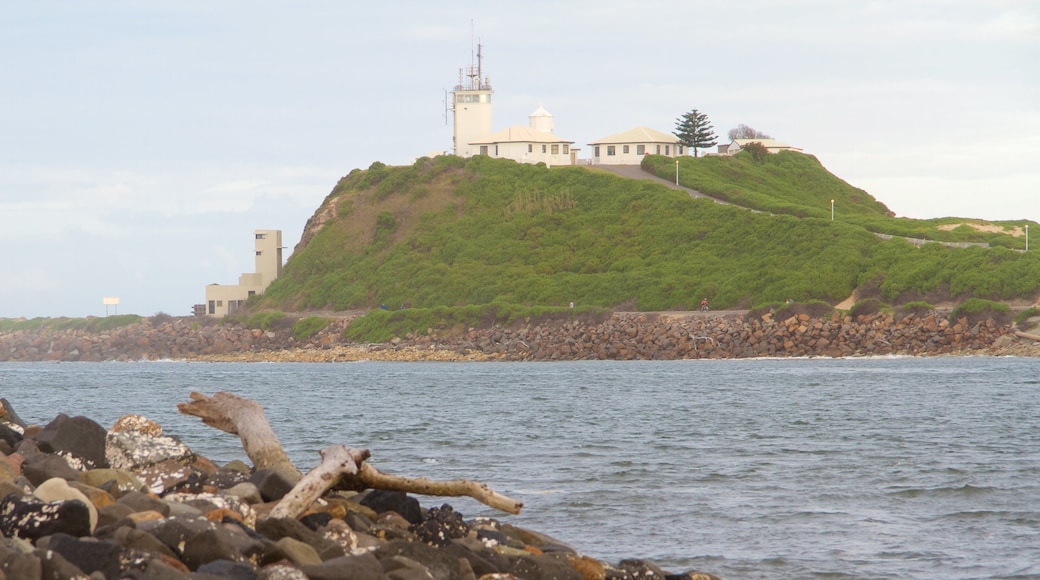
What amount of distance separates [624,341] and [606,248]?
24.4 meters

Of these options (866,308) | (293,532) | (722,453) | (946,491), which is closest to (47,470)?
(293,532)

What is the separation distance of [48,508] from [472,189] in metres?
96.5

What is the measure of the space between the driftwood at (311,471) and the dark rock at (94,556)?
2509 mm

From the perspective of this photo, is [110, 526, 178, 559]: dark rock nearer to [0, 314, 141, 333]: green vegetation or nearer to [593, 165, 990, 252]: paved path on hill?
[593, 165, 990, 252]: paved path on hill

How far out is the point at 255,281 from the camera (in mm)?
102000

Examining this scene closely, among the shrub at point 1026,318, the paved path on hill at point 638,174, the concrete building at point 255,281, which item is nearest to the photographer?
the shrub at point 1026,318

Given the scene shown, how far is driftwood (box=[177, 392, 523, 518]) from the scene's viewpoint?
33.1ft

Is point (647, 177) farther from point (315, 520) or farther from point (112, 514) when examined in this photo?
point (112, 514)

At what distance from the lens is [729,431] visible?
82.6 feet

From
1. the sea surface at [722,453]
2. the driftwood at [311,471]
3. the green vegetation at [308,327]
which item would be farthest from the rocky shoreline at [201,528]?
the green vegetation at [308,327]

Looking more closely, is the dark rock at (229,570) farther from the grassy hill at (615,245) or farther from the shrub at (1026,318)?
the grassy hill at (615,245)

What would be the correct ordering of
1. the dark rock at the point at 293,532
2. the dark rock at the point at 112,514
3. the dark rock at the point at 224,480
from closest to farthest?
the dark rock at the point at 112,514 → the dark rock at the point at 293,532 → the dark rock at the point at 224,480

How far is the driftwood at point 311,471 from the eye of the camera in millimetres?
10094

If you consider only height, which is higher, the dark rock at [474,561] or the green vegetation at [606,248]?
the green vegetation at [606,248]
